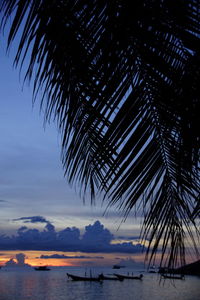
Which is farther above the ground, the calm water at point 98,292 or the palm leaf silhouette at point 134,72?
the palm leaf silhouette at point 134,72

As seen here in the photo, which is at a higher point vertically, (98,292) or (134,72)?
(134,72)

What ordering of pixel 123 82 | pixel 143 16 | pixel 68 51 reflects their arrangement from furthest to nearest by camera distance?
pixel 68 51, pixel 123 82, pixel 143 16

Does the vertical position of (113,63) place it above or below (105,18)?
below

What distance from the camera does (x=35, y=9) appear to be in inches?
41.8

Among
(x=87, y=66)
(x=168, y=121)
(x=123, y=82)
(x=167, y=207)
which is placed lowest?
(x=167, y=207)

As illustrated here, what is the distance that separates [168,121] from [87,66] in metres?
0.38

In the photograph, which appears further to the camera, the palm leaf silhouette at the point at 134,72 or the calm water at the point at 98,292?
the calm water at the point at 98,292

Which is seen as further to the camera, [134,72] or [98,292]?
[98,292]

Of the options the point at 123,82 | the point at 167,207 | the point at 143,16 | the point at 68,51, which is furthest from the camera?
the point at 167,207

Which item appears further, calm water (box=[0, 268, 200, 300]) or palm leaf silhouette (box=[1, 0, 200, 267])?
calm water (box=[0, 268, 200, 300])

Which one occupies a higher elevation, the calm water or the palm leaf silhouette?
the palm leaf silhouette

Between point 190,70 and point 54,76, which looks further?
point 54,76

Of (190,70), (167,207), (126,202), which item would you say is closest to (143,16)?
(190,70)

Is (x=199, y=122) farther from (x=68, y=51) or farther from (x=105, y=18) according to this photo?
(x=68, y=51)
